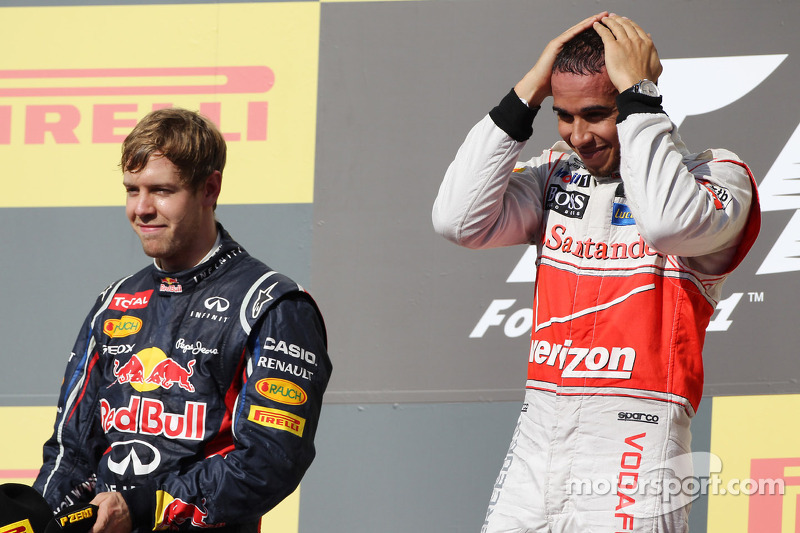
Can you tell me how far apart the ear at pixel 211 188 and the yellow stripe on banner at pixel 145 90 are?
3.20 ft

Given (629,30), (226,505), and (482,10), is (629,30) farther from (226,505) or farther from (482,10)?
(482,10)

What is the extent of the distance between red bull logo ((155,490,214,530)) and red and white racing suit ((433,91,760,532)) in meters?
0.48

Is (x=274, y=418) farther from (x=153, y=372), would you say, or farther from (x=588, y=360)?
(x=588, y=360)

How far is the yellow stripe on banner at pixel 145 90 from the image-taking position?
2.82 m

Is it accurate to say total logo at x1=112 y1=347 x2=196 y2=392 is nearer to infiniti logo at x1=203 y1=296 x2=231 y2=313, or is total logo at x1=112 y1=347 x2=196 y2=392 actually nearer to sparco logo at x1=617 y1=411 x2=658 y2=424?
infiniti logo at x1=203 y1=296 x2=231 y2=313

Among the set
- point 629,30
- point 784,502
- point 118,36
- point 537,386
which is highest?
point 118,36

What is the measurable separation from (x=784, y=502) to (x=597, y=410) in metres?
1.22

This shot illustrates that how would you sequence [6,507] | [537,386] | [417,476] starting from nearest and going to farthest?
[6,507], [537,386], [417,476]

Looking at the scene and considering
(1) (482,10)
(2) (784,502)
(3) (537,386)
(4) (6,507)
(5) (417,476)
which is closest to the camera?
(4) (6,507)

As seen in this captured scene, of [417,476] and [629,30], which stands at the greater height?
[629,30]

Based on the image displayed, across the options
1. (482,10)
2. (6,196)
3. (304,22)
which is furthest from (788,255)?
(6,196)

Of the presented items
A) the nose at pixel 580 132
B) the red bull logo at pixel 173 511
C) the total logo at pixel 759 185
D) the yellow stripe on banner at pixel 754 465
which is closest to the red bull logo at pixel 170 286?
the red bull logo at pixel 173 511

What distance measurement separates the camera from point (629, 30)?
1587 millimetres

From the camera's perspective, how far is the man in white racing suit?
1.46 meters
